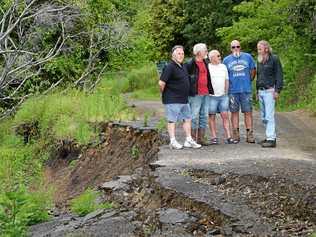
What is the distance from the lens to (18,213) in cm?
858

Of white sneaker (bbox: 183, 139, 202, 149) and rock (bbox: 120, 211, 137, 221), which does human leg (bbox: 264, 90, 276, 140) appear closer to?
white sneaker (bbox: 183, 139, 202, 149)

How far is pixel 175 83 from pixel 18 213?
3.98 m

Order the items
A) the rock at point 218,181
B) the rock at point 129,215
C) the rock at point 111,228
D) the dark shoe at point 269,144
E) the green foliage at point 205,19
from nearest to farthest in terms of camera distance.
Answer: the rock at point 111,228 → the rock at point 129,215 → the rock at point 218,181 → the dark shoe at point 269,144 → the green foliage at point 205,19

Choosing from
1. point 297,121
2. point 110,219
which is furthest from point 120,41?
point 110,219

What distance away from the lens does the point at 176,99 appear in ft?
37.9

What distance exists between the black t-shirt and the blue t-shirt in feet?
3.01

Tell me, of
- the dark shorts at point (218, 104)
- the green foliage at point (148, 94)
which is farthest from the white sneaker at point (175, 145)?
the green foliage at point (148, 94)

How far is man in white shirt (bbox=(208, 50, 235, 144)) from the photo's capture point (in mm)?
11992

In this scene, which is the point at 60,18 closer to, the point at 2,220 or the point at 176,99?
the point at 176,99

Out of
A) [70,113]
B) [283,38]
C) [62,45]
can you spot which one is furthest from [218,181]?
[283,38]

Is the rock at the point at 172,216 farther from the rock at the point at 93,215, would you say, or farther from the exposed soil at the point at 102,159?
the exposed soil at the point at 102,159

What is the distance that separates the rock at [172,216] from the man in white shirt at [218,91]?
4.35 metres

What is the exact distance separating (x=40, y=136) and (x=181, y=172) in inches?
375

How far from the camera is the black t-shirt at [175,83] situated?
450 inches
